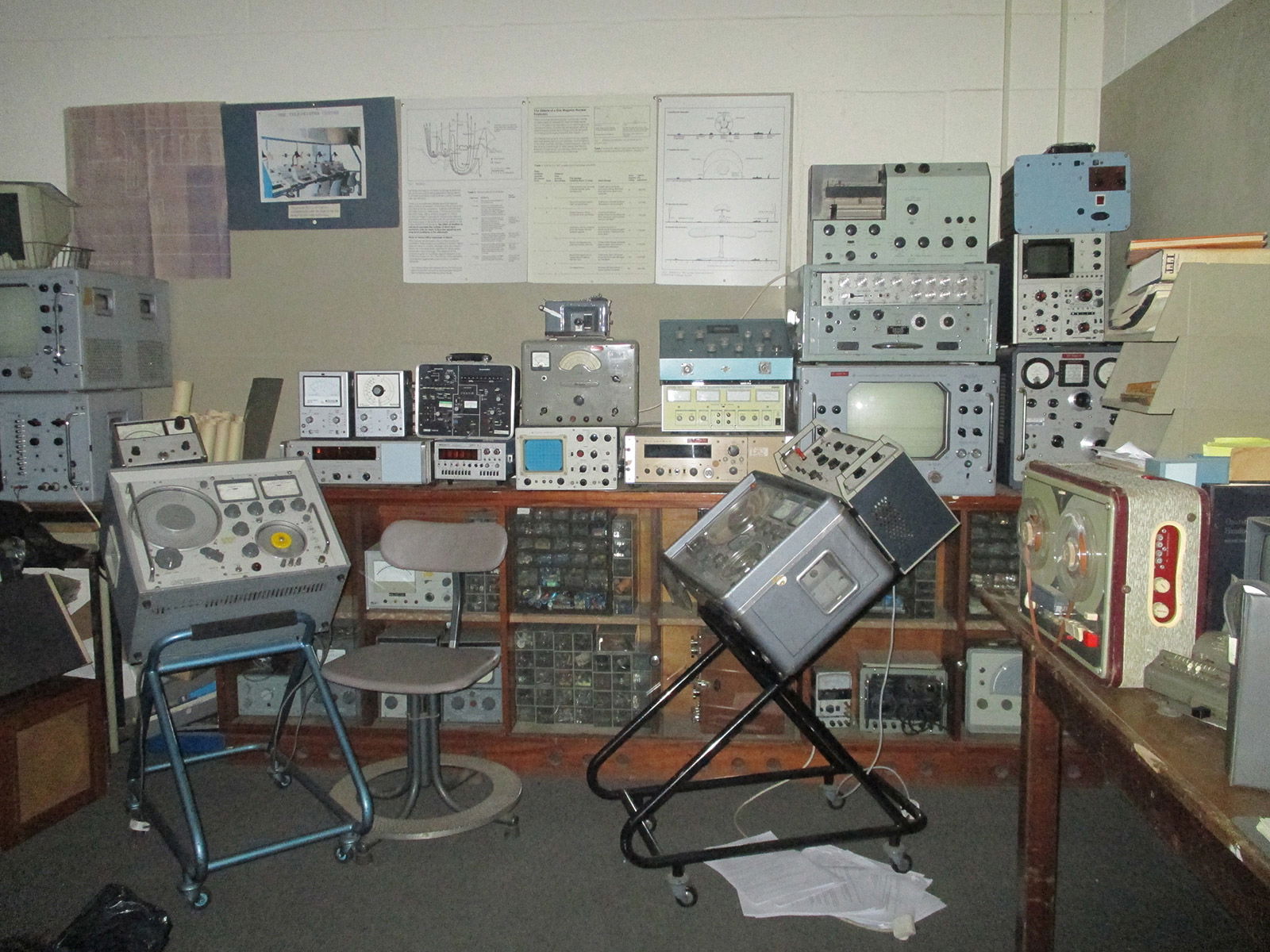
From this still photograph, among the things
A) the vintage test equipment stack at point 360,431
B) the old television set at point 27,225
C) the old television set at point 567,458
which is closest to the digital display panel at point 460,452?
the vintage test equipment stack at point 360,431

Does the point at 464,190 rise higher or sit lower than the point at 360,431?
higher

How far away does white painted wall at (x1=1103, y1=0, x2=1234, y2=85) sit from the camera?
269 centimetres

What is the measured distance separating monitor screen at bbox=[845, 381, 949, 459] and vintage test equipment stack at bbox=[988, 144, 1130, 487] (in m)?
0.26

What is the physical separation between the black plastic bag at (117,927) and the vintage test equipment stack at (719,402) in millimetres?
1805

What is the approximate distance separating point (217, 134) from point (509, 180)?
121cm

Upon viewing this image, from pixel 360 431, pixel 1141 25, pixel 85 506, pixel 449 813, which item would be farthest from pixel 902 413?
pixel 85 506

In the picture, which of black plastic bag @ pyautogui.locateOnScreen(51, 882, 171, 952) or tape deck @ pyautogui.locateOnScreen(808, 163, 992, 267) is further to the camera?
tape deck @ pyautogui.locateOnScreen(808, 163, 992, 267)

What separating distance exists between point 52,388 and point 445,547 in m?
1.54

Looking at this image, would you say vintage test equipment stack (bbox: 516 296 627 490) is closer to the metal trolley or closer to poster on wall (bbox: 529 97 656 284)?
poster on wall (bbox: 529 97 656 284)

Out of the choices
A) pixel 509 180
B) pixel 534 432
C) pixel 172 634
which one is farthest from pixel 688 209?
pixel 172 634

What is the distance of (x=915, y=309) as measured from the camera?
276 centimetres

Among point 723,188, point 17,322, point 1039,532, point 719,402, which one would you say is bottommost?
point 1039,532

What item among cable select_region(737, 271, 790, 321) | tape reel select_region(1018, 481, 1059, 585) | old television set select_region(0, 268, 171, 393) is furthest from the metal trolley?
cable select_region(737, 271, 790, 321)

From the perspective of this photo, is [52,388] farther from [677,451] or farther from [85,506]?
[677,451]
